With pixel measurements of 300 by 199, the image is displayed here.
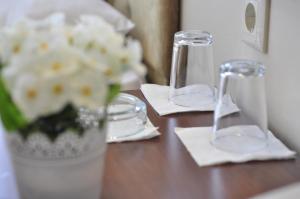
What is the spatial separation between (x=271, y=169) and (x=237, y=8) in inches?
17.1

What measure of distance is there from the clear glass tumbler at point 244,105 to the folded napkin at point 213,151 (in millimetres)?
16

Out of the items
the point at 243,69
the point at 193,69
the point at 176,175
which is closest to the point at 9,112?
the point at 176,175

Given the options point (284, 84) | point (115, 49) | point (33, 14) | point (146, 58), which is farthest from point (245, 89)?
point (33, 14)

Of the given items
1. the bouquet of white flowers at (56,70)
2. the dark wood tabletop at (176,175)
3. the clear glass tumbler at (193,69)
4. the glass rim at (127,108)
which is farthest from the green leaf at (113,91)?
the clear glass tumbler at (193,69)

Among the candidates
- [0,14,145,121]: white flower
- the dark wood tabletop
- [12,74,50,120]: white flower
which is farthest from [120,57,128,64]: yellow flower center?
the dark wood tabletop

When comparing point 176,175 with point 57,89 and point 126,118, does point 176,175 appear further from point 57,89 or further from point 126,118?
point 57,89

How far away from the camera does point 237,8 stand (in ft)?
3.99

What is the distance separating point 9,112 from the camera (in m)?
0.67

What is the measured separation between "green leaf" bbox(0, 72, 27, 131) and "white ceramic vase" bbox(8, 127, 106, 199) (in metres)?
0.04

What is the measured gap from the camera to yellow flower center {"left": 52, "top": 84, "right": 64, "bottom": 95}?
2.01 feet

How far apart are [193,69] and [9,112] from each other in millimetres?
626

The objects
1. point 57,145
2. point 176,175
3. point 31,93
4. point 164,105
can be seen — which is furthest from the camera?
point 164,105

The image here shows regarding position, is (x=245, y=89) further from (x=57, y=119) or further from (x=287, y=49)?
(x=57, y=119)

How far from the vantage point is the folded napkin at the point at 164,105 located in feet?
3.62
